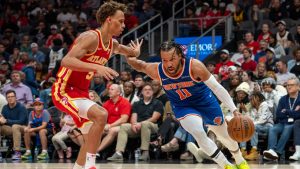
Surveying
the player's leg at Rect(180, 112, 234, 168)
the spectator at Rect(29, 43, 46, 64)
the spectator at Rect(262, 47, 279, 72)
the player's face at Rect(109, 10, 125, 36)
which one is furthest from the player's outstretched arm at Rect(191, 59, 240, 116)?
the spectator at Rect(29, 43, 46, 64)

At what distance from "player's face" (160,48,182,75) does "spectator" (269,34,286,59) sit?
250 inches

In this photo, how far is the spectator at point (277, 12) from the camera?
15.4 meters

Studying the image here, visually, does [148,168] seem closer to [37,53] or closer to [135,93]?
[135,93]

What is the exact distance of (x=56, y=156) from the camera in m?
12.7

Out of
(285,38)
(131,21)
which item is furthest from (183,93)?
(131,21)

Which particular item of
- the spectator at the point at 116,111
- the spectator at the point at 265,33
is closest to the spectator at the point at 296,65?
the spectator at the point at 265,33

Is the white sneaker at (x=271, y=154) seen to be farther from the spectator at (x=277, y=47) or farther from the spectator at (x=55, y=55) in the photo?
the spectator at (x=55, y=55)

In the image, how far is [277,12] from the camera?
15406 millimetres

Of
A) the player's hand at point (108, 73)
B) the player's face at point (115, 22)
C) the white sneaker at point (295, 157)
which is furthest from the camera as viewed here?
the white sneaker at point (295, 157)

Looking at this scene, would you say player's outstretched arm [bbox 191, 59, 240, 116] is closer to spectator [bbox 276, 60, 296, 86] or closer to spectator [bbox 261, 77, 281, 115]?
spectator [bbox 261, 77, 281, 115]

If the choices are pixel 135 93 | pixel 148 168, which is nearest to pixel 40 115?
pixel 135 93

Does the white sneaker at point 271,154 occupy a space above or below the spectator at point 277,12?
below

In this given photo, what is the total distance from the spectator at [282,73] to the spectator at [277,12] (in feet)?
9.91

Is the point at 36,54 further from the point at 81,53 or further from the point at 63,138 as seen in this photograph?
the point at 81,53
